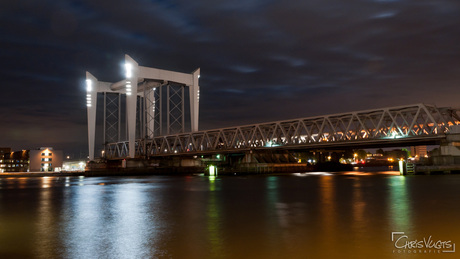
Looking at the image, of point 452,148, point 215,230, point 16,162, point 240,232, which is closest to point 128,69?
point 452,148

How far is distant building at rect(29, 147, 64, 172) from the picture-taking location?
5531 inches

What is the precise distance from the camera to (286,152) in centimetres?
9344

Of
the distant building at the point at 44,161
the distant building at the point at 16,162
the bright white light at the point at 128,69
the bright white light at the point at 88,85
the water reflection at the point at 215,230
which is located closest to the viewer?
the water reflection at the point at 215,230

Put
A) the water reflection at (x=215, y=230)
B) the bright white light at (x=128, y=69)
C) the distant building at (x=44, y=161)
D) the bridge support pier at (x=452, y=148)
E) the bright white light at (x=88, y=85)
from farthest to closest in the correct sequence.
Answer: the distant building at (x=44, y=161), the bright white light at (x=88, y=85), the bright white light at (x=128, y=69), the bridge support pier at (x=452, y=148), the water reflection at (x=215, y=230)

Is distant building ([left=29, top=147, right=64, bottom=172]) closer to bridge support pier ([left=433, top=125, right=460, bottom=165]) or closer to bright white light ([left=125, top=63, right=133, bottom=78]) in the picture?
bright white light ([left=125, top=63, right=133, bottom=78])

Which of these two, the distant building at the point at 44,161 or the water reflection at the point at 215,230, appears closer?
the water reflection at the point at 215,230

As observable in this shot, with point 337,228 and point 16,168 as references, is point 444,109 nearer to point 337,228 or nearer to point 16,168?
point 337,228

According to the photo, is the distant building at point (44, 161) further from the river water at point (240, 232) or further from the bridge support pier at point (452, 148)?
the river water at point (240, 232)

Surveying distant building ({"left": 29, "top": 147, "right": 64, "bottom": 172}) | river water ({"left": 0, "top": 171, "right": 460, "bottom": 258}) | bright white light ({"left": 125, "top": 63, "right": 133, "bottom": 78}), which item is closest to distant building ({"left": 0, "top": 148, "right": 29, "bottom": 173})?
distant building ({"left": 29, "top": 147, "right": 64, "bottom": 172})

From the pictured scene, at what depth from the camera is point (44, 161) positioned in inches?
5571

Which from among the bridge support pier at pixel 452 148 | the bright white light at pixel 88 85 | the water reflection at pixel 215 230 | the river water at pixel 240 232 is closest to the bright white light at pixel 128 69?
the bright white light at pixel 88 85

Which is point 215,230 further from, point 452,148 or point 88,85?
point 88,85

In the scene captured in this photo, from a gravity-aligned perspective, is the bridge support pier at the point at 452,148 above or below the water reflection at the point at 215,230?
above

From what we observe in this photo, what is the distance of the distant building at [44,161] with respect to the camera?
14050 centimetres
